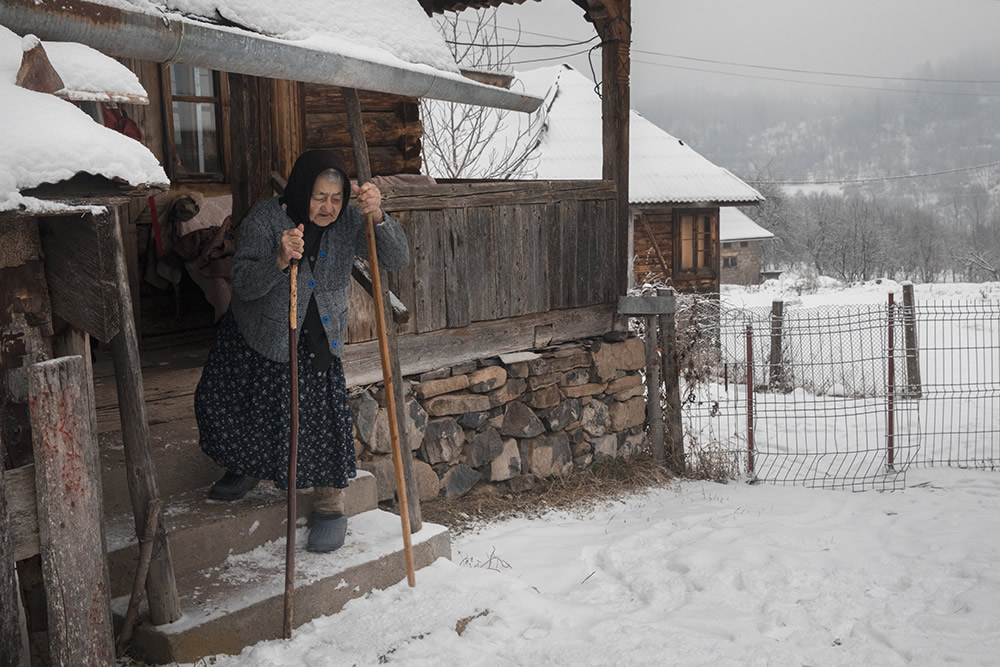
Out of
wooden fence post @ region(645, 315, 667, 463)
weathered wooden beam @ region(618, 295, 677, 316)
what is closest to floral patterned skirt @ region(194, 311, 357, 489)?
weathered wooden beam @ region(618, 295, 677, 316)

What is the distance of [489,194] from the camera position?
20.4 feet

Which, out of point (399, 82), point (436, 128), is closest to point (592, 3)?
point (399, 82)

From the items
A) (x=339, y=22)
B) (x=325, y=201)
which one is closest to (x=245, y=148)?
(x=339, y=22)

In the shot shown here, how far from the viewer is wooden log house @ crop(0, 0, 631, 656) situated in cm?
255

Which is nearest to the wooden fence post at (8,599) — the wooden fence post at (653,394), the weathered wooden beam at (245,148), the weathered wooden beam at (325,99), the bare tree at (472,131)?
the weathered wooden beam at (245,148)

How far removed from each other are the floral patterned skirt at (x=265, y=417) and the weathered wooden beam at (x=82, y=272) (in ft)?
3.86

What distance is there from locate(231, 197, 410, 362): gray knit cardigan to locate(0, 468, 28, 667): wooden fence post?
1.35m

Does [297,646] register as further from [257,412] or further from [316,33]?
[316,33]

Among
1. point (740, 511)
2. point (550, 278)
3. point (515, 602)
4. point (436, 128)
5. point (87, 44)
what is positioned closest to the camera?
point (87, 44)

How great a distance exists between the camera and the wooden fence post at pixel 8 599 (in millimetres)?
2422

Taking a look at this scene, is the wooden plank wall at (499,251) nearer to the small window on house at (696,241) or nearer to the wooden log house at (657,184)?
the wooden log house at (657,184)

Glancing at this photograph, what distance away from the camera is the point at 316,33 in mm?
3855

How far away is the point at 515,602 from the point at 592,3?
493 cm

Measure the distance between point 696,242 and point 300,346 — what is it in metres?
17.9
